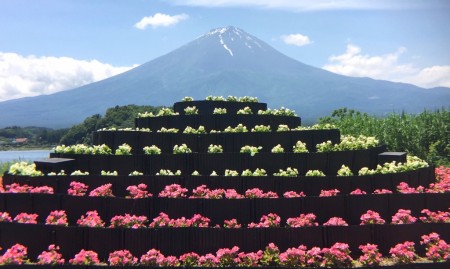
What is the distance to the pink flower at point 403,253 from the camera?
10.5m

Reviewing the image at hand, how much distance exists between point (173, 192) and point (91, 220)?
2.39 metres

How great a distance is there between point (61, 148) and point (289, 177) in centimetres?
873

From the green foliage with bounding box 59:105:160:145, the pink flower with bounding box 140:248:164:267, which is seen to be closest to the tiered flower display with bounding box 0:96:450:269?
the pink flower with bounding box 140:248:164:267

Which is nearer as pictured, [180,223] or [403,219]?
[180,223]

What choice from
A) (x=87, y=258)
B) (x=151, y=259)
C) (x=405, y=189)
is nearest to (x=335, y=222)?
(x=405, y=189)

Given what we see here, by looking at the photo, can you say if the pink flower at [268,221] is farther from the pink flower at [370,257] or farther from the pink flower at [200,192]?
the pink flower at [370,257]

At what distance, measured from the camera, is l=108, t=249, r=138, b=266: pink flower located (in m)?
9.86

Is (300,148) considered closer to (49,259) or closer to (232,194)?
(232,194)

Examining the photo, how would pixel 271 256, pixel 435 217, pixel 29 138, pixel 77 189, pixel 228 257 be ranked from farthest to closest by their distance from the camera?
pixel 29 138
pixel 77 189
pixel 435 217
pixel 271 256
pixel 228 257

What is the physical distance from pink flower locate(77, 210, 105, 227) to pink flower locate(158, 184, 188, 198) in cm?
189

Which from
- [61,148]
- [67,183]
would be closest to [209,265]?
[67,183]

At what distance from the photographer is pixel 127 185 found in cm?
1379

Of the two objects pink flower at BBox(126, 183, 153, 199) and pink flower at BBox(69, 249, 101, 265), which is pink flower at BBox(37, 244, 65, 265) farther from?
pink flower at BBox(126, 183, 153, 199)

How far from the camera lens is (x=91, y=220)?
11.4m
